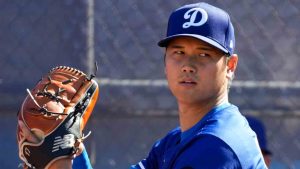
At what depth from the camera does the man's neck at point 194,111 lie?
362 cm

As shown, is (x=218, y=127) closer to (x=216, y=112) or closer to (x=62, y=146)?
(x=216, y=112)

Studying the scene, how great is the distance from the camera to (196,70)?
356 centimetres

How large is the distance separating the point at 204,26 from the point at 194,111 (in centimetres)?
31

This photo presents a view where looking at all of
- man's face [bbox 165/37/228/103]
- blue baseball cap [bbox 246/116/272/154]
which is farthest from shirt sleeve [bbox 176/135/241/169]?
blue baseball cap [bbox 246/116/272/154]

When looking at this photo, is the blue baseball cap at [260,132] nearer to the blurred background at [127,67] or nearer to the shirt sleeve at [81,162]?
the blurred background at [127,67]

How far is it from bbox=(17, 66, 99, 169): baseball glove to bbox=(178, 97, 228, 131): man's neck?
1.29ft

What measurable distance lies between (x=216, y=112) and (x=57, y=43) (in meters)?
1.72

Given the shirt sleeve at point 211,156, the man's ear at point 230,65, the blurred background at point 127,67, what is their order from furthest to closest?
the blurred background at point 127,67 < the man's ear at point 230,65 < the shirt sleeve at point 211,156

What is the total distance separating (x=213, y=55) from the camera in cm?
358

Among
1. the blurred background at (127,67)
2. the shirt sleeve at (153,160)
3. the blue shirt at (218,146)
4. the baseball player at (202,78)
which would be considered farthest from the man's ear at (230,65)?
the blurred background at (127,67)

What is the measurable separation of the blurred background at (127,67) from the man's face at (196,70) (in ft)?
4.77

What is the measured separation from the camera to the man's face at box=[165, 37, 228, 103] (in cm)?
356

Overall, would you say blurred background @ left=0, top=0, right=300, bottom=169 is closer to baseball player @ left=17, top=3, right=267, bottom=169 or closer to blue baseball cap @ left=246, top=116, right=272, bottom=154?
blue baseball cap @ left=246, top=116, right=272, bottom=154

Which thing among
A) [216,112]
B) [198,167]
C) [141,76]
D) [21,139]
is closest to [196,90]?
[216,112]
